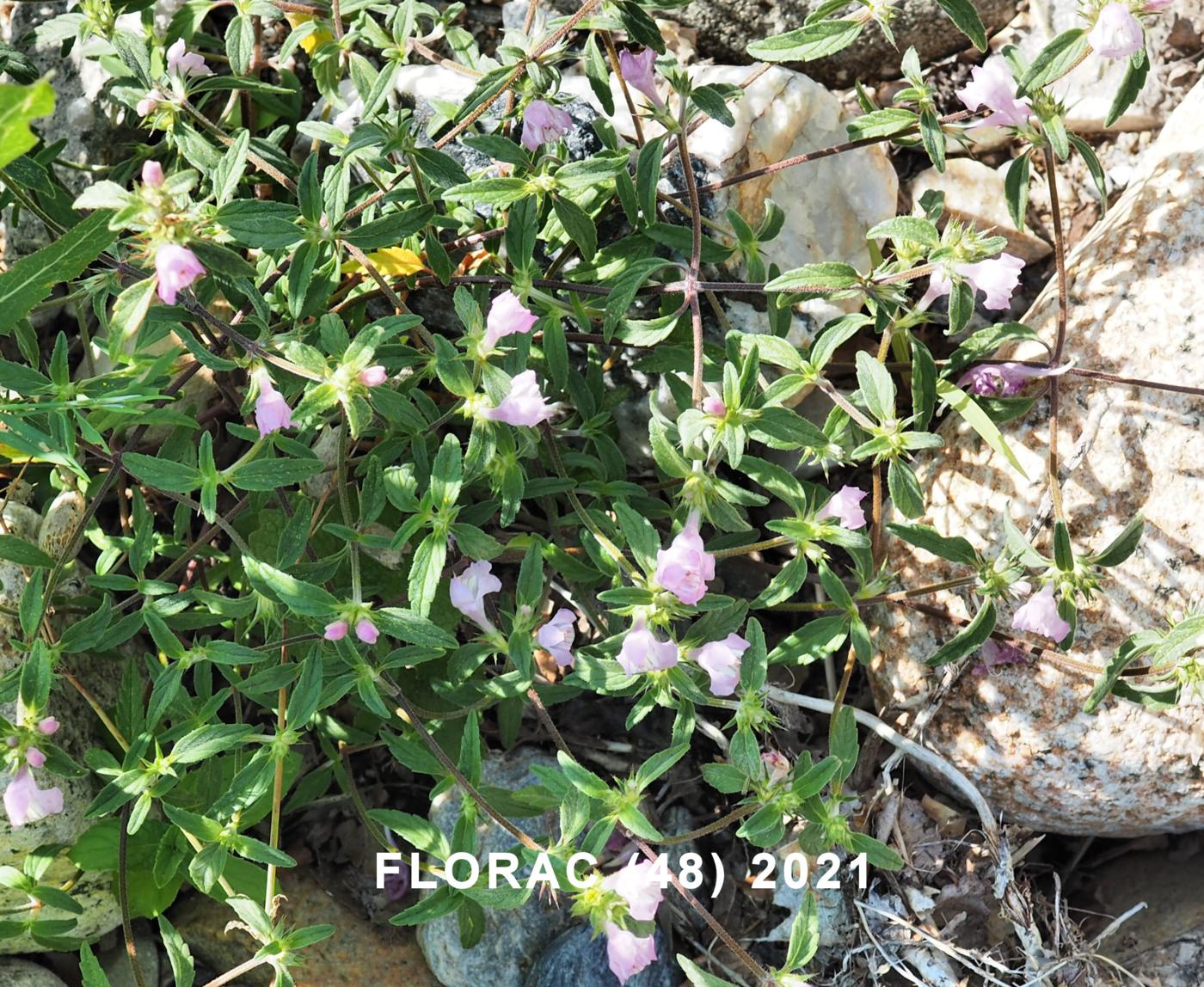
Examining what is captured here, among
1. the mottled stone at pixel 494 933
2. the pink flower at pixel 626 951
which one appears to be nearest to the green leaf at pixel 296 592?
the pink flower at pixel 626 951

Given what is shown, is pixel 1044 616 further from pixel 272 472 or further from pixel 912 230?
pixel 272 472

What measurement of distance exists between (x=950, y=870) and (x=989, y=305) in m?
1.75

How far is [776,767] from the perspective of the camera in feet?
10.4

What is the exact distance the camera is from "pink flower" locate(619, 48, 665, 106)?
2.91m

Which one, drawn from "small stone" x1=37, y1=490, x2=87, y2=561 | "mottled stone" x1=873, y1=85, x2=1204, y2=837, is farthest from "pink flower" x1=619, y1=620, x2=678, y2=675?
"small stone" x1=37, y1=490, x2=87, y2=561

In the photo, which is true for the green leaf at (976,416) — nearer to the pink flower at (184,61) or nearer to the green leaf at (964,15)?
the green leaf at (964,15)

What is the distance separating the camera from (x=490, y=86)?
2.81m

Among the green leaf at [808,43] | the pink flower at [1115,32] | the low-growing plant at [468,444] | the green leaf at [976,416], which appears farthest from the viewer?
the green leaf at [976,416]

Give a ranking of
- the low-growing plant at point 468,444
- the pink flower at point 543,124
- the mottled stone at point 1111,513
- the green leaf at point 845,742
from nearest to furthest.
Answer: the low-growing plant at point 468,444 → the pink flower at point 543,124 → the green leaf at point 845,742 → the mottled stone at point 1111,513

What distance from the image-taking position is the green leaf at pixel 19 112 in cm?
179

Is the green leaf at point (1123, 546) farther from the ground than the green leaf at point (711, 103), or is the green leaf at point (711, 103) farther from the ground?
the green leaf at point (711, 103)

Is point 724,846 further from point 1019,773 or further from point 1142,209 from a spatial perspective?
point 1142,209

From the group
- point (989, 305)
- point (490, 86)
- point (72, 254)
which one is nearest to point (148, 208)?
point (72, 254)

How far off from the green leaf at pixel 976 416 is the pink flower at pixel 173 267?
200 centimetres
